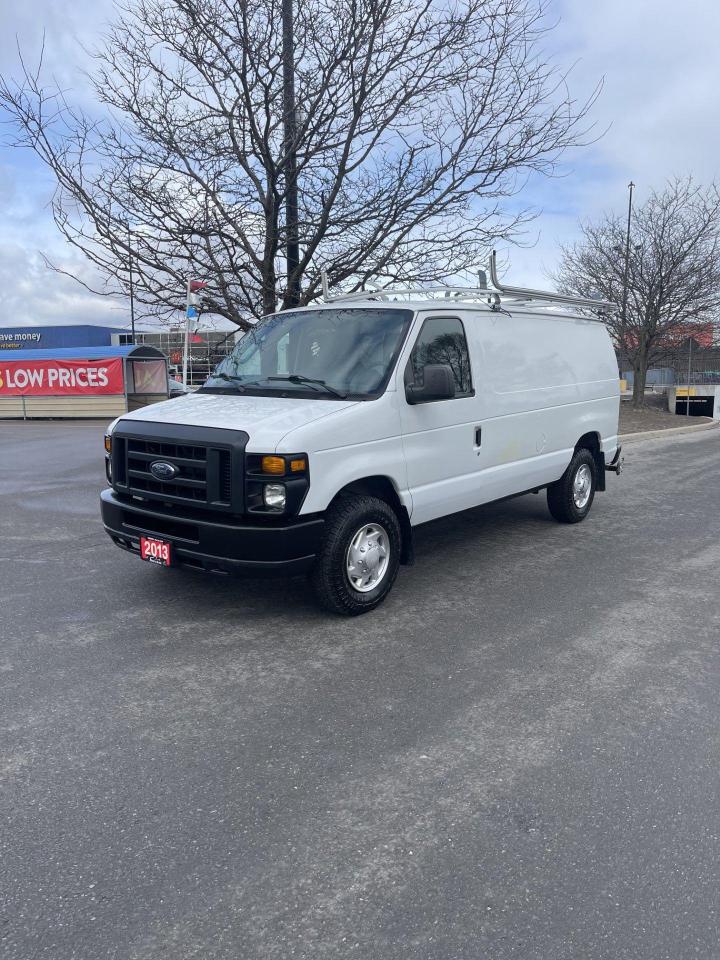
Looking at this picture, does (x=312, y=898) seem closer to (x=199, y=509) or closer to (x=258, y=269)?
(x=199, y=509)

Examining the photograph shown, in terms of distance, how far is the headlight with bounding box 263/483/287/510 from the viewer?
15.0ft

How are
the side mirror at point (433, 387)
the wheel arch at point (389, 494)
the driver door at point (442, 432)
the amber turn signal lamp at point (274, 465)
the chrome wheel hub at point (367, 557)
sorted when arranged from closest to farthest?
the amber turn signal lamp at point (274, 465), the chrome wheel hub at point (367, 557), the wheel arch at point (389, 494), the side mirror at point (433, 387), the driver door at point (442, 432)

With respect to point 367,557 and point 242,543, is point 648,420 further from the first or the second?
point 242,543

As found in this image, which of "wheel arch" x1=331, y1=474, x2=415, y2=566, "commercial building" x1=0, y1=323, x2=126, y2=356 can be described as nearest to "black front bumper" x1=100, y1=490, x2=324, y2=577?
"wheel arch" x1=331, y1=474, x2=415, y2=566

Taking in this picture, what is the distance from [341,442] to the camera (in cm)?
485

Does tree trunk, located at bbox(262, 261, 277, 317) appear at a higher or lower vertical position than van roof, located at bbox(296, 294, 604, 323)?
higher

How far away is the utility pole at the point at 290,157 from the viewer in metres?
9.07

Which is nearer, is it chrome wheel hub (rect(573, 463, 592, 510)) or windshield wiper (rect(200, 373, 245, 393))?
windshield wiper (rect(200, 373, 245, 393))

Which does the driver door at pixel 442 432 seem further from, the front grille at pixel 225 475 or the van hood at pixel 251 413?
the front grille at pixel 225 475

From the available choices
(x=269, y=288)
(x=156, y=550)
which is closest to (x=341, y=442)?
(x=156, y=550)

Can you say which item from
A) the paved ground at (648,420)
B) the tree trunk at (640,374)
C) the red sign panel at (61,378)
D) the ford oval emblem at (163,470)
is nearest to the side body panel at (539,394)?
the ford oval emblem at (163,470)

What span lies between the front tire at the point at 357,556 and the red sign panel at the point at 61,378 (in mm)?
17940

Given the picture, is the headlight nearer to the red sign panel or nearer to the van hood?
the van hood

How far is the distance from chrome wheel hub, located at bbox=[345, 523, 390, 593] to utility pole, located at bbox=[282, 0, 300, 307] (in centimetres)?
603
